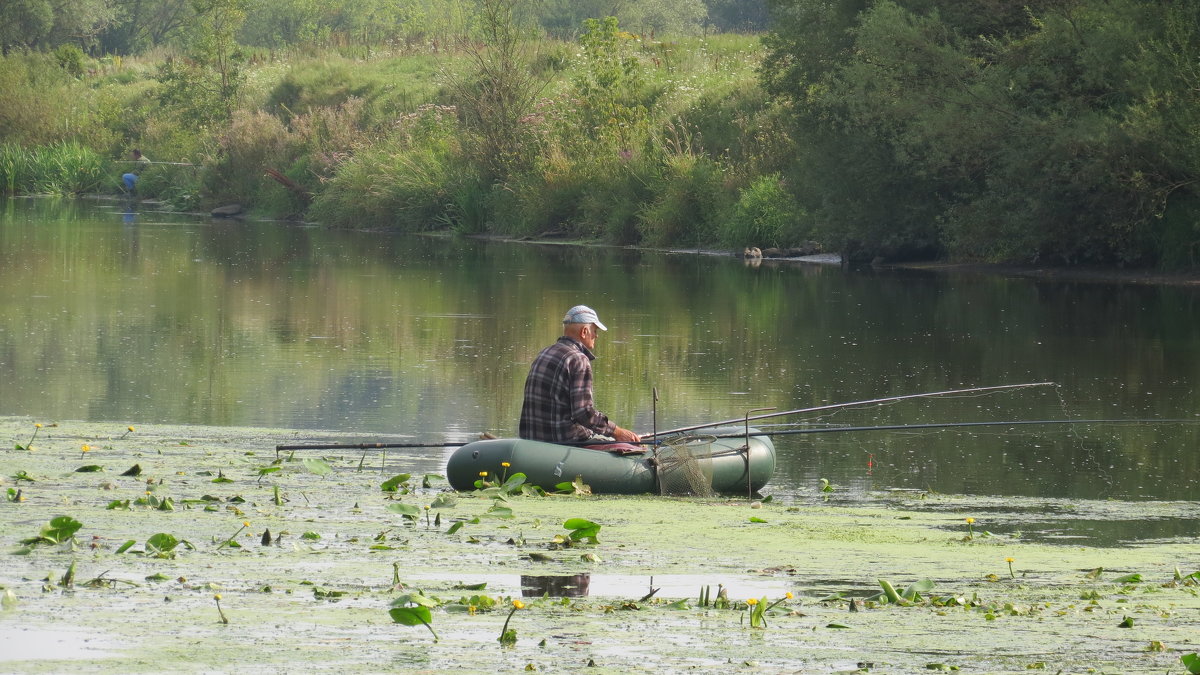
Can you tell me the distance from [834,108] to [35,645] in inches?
936

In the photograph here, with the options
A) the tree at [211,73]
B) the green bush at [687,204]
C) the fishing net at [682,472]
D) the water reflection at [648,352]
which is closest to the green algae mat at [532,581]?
the fishing net at [682,472]

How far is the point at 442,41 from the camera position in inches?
2143

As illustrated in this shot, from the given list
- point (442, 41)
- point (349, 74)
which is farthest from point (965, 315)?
point (442, 41)

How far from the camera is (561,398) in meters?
9.59

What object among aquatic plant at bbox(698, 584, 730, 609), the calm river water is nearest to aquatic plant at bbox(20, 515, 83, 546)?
aquatic plant at bbox(698, 584, 730, 609)

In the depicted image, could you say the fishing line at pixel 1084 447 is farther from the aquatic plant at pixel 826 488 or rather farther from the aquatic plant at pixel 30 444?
the aquatic plant at pixel 30 444

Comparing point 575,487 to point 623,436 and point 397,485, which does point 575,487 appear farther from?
point 397,485

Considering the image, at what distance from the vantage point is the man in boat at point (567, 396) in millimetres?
9531

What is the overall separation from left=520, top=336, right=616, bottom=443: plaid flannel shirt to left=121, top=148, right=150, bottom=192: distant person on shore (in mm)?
40135

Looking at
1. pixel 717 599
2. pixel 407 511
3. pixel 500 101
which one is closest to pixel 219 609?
pixel 717 599

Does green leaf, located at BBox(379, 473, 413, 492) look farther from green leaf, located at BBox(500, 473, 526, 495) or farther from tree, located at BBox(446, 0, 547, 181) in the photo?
tree, located at BBox(446, 0, 547, 181)

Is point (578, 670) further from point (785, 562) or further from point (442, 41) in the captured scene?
point (442, 41)

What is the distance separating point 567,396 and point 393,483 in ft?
3.47

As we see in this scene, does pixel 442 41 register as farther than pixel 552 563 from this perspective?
Yes
